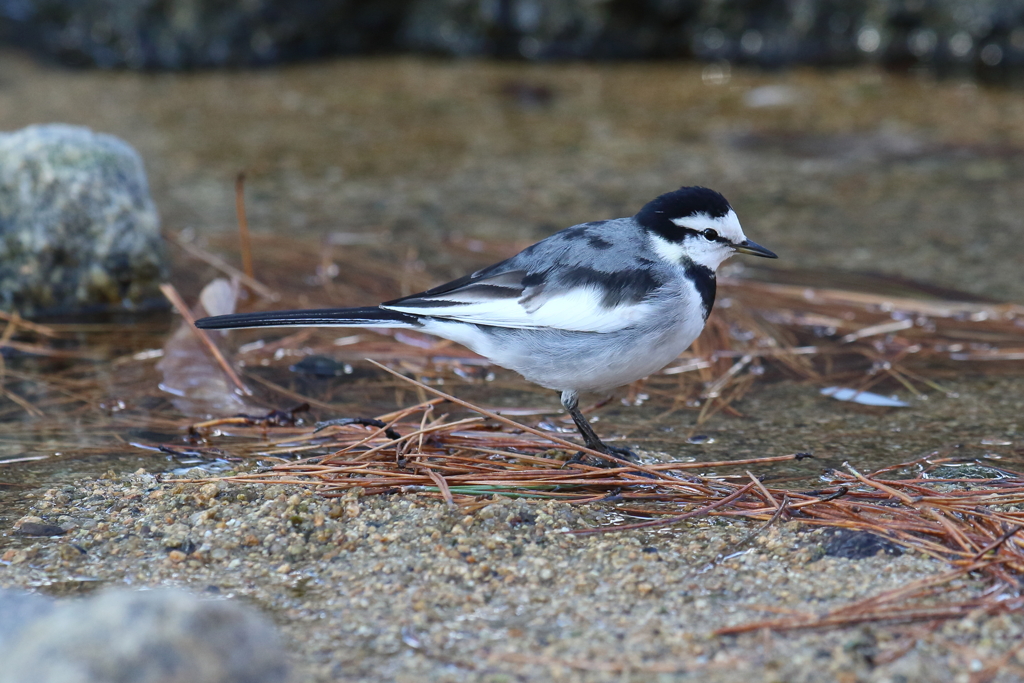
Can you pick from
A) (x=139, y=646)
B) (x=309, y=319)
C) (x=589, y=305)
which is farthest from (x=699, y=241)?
(x=139, y=646)

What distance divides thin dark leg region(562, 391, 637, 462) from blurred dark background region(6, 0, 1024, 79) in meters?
6.25

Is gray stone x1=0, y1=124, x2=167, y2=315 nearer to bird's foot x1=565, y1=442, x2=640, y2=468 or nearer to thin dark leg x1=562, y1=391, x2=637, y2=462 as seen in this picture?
thin dark leg x1=562, y1=391, x2=637, y2=462

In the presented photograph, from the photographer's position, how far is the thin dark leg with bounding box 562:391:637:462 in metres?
3.27

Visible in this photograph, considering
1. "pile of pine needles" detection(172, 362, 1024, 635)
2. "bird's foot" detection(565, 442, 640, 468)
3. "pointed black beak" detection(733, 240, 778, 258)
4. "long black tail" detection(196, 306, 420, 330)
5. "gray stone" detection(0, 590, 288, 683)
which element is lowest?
"bird's foot" detection(565, 442, 640, 468)

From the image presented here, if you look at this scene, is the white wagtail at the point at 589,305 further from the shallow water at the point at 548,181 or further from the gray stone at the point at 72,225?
the gray stone at the point at 72,225

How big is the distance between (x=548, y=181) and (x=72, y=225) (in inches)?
112

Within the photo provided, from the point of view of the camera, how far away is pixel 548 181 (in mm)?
6395

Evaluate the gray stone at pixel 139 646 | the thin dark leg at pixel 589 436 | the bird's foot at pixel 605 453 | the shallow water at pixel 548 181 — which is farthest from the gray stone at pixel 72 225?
the gray stone at pixel 139 646

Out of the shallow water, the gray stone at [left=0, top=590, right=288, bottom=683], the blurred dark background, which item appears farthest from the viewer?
the blurred dark background

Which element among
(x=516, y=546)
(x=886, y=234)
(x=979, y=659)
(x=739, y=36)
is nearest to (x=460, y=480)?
(x=516, y=546)

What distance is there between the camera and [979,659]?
2.14 m

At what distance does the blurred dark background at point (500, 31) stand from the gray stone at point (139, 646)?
7.89m

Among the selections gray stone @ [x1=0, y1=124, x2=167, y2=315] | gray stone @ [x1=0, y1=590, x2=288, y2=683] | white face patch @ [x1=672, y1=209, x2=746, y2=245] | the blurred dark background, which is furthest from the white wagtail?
the blurred dark background

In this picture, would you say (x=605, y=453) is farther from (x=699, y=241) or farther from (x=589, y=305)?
(x=699, y=241)
